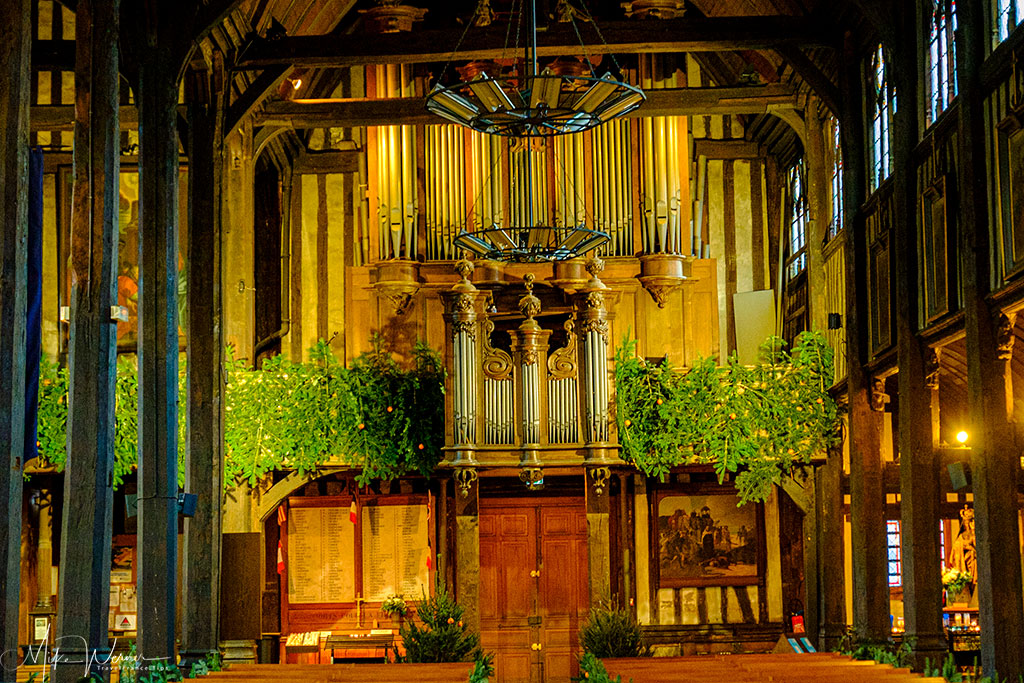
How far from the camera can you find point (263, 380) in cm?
1728

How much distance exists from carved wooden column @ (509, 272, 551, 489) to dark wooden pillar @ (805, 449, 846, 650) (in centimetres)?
360

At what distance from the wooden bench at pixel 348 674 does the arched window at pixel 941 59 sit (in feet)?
22.5

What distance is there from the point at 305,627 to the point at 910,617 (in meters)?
9.52

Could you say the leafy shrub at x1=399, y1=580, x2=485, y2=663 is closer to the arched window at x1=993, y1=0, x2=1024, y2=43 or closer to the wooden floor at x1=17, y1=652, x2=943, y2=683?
the wooden floor at x1=17, y1=652, x2=943, y2=683

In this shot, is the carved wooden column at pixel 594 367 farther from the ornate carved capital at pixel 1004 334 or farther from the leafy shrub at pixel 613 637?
the ornate carved capital at pixel 1004 334

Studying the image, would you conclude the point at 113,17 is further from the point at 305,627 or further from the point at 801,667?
the point at 305,627

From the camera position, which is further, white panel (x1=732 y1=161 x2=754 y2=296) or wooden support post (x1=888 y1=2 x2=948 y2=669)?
white panel (x1=732 y1=161 x2=754 y2=296)

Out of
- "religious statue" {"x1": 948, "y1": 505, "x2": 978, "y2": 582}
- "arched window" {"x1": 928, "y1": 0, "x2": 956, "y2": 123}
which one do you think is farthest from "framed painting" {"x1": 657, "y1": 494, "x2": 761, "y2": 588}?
"arched window" {"x1": 928, "y1": 0, "x2": 956, "y2": 123}

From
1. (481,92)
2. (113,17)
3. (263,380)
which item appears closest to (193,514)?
(263,380)

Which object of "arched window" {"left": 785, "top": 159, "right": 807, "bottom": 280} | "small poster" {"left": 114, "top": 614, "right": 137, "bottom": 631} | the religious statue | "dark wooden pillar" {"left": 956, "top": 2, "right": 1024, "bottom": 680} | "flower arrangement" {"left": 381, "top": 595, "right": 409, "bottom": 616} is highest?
"arched window" {"left": 785, "top": 159, "right": 807, "bottom": 280}

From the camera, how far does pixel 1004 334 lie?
11.1 m

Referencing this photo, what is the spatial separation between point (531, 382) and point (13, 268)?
9.85 m

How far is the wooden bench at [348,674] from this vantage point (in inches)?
479

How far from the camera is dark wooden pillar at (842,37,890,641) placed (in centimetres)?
1468
